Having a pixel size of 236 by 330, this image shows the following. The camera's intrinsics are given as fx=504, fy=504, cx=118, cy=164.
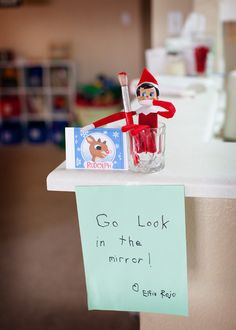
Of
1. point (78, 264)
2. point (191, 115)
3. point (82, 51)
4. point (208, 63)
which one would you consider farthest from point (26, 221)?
point (82, 51)

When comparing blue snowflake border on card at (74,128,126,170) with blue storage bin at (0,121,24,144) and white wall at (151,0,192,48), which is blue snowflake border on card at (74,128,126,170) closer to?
white wall at (151,0,192,48)

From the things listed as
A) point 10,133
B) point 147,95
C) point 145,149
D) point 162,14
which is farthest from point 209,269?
point 10,133

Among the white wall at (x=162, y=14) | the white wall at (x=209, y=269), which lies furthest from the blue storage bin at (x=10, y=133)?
the white wall at (x=209, y=269)

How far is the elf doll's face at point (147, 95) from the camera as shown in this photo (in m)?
1.16

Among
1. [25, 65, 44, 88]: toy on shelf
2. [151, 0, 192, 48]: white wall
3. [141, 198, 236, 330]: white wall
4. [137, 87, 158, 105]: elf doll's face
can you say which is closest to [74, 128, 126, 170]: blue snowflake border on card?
[137, 87, 158, 105]: elf doll's face

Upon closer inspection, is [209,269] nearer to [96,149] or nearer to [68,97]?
[96,149]

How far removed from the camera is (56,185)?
3.77ft

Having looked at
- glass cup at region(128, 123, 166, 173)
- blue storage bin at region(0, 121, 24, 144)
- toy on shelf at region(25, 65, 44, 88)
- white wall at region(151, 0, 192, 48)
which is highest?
white wall at region(151, 0, 192, 48)

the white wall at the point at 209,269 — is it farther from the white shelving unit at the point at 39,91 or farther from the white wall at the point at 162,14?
the white shelving unit at the point at 39,91

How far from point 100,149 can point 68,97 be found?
18.7ft

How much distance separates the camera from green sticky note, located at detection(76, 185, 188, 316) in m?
1.12

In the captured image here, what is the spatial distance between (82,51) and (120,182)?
229 inches

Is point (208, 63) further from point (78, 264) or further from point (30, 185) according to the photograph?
point (30, 185)

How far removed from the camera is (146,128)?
3.78 ft
